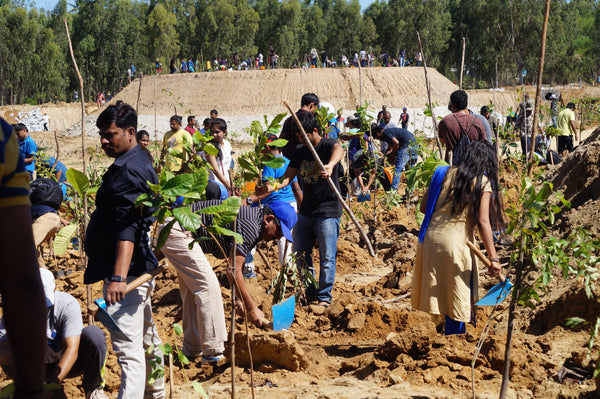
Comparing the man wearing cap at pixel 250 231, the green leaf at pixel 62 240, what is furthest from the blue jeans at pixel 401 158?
the green leaf at pixel 62 240

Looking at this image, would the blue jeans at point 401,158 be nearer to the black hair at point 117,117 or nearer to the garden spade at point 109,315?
the black hair at point 117,117

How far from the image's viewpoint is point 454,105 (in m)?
5.43

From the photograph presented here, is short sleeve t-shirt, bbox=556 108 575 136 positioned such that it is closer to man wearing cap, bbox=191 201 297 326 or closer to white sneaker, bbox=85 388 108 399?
man wearing cap, bbox=191 201 297 326

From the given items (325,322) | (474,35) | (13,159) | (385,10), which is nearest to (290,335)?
(325,322)

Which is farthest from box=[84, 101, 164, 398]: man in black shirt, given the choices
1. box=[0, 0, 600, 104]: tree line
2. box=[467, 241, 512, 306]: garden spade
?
box=[0, 0, 600, 104]: tree line

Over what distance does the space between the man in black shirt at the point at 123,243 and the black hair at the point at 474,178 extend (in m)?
1.81

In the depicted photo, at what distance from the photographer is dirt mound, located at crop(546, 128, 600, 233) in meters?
5.04

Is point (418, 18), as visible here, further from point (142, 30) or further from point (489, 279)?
point (489, 279)

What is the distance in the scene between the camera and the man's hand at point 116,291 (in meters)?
3.06

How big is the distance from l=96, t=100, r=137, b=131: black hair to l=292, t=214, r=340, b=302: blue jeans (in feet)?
7.52

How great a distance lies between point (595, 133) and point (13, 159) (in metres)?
6.55

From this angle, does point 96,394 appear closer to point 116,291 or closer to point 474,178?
point 116,291

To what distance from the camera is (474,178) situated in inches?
148

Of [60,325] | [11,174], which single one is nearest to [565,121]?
[60,325]
